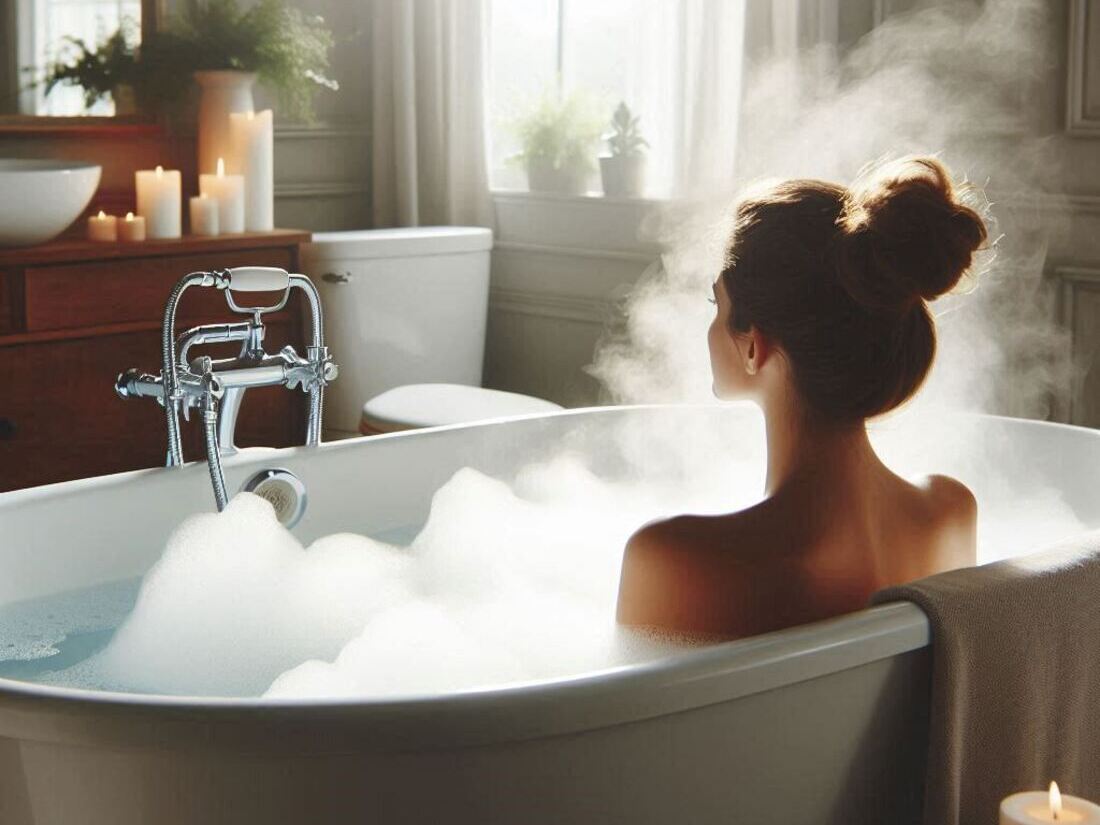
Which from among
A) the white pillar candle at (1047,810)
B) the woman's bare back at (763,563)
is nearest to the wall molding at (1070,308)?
the woman's bare back at (763,563)

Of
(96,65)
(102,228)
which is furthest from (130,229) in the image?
(96,65)

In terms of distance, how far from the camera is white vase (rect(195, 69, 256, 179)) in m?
3.54

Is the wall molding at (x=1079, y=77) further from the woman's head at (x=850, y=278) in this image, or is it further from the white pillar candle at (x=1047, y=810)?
the white pillar candle at (x=1047, y=810)

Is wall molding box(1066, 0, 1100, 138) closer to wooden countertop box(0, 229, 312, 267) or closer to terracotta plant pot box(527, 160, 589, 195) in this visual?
terracotta plant pot box(527, 160, 589, 195)

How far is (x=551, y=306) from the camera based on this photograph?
13.3 feet

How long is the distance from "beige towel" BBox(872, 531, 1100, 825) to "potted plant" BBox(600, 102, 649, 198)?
2.39 meters

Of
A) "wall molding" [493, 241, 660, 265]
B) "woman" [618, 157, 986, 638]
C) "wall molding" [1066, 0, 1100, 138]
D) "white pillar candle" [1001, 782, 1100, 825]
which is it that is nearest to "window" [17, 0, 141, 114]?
"wall molding" [493, 241, 660, 265]

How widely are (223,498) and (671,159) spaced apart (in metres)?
1.99

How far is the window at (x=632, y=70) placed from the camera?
3473mm

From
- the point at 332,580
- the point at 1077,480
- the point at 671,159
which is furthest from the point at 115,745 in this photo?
the point at 671,159

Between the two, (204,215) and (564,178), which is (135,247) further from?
(564,178)

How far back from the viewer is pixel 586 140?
396 centimetres

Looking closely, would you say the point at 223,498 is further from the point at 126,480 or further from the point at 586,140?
the point at 586,140

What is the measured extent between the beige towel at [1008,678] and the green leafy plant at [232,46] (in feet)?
8.75
